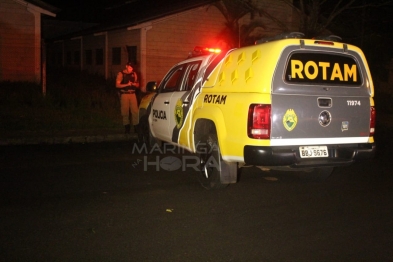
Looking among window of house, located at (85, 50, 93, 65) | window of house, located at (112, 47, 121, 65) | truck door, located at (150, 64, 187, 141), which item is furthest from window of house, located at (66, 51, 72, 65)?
truck door, located at (150, 64, 187, 141)

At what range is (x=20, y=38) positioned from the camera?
1831cm

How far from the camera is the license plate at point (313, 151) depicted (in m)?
5.93

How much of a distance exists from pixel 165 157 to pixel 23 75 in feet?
37.4

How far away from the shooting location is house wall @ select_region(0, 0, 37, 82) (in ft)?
59.2

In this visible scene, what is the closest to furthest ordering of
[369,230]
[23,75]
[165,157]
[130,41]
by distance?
[369,230] < [165,157] < [23,75] < [130,41]

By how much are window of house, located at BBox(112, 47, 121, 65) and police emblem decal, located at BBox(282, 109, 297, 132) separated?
18062 millimetres

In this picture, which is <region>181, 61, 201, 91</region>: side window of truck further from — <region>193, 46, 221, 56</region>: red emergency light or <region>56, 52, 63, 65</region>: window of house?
<region>56, 52, 63, 65</region>: window of house

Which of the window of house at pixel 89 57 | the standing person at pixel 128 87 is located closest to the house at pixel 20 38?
the window of house at pixel 89 57

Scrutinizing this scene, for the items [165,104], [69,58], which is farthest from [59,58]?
[165,104]

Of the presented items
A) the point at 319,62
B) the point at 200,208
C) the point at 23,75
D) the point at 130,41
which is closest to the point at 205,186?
the point at 200,208

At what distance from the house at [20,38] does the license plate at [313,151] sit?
14.8m

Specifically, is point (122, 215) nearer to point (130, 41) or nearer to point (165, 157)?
point (165, 157)

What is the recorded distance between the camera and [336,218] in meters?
5.53

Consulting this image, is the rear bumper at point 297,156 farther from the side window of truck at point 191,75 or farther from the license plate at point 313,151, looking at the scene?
the side window of truck at point 191,75
